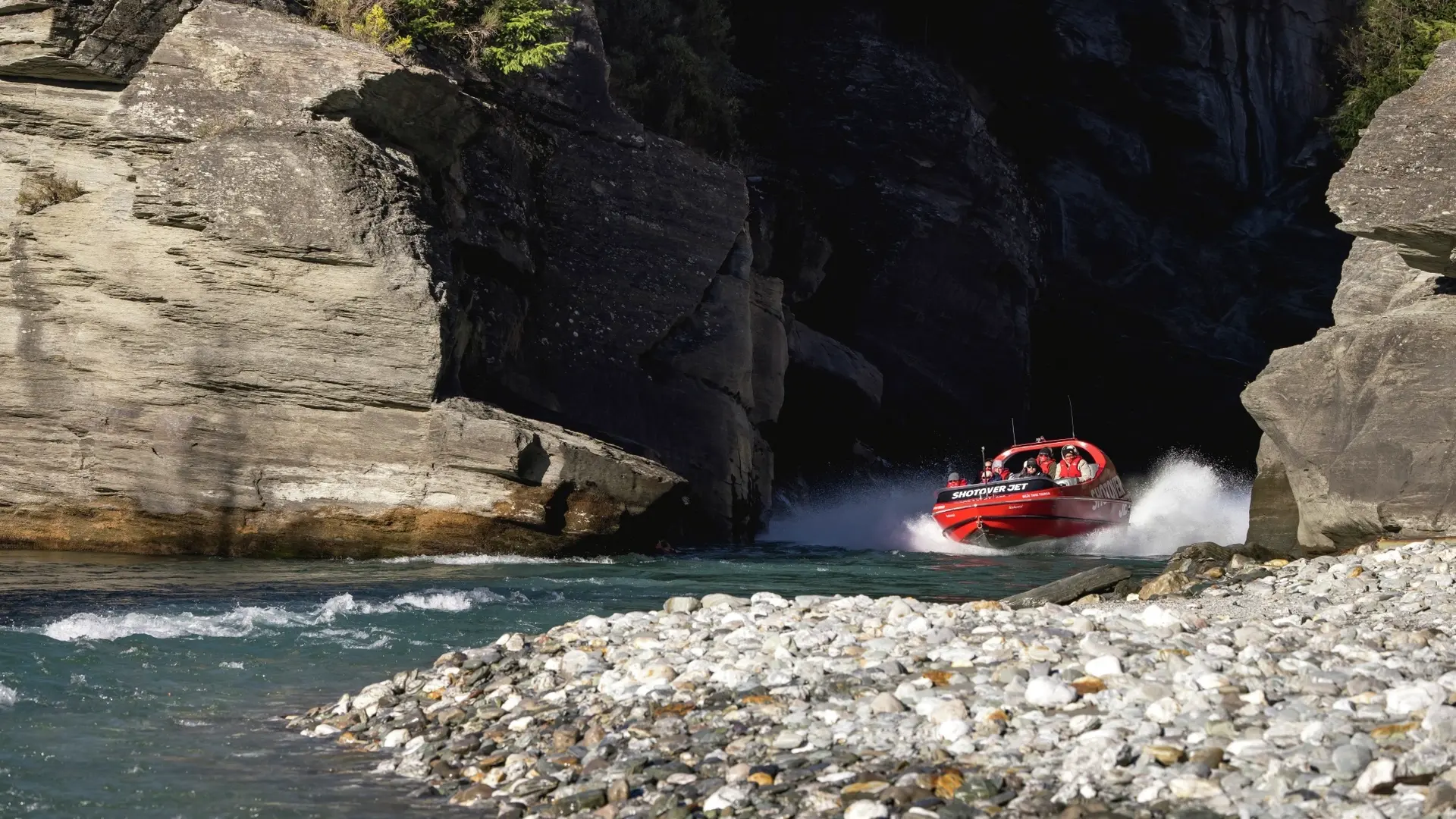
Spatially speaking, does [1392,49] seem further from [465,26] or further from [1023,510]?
[465,26]

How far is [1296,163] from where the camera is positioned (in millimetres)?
45500

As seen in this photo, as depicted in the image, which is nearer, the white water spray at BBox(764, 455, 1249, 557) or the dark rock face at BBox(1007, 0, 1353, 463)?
the white water spray at BBox(764, 455, 1249, 557)

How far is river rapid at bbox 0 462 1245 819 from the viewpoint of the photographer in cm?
757


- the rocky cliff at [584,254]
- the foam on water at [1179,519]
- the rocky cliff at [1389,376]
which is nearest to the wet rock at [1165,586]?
the rocky cliff at [1389,376]

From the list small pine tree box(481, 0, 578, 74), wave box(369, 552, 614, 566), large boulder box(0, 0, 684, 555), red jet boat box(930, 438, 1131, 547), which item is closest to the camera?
wave box(369, 552, 614, 566)

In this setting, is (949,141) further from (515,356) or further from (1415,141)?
(1415,141)

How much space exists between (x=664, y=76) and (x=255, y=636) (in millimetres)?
25978

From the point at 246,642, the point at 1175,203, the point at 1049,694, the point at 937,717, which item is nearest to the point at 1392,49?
the point at 1175,203

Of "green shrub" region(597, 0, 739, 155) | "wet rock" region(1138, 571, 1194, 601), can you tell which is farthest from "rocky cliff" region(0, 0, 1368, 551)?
"wet rock" region(1138, 571, 1194, 601)

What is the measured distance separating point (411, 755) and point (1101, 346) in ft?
136

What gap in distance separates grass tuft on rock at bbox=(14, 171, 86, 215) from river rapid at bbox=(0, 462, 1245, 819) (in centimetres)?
512

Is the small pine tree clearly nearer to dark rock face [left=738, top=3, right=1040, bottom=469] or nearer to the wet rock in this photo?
dark rock face [left=738, top=3, right=1040, bottom=469]

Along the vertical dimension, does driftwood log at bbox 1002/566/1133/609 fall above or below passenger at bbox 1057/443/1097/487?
below

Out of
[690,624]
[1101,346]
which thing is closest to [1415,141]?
[690,624]
